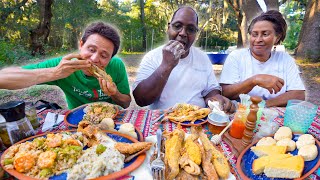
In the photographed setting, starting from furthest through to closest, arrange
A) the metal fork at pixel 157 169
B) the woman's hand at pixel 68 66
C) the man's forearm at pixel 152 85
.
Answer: the man's forearm at pixel 152 85, the woman's hand at pixel 68 66, the metal fork at pixel 157 169

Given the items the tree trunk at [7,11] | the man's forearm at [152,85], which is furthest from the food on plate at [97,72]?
the tree trunk at [7,11]

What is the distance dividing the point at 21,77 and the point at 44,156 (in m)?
1.00

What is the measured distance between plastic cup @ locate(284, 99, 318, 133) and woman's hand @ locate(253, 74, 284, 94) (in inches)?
16.7

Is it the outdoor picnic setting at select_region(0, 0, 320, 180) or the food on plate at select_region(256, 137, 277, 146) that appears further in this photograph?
the food on plate at select_region(256, 137, 277, 146)

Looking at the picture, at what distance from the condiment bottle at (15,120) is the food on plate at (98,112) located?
46 cm

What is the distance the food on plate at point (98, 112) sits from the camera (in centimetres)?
194

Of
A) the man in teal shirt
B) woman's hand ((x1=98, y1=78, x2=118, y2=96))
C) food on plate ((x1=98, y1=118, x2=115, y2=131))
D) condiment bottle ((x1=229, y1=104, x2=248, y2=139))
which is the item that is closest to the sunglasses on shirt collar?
the man in teal shirt

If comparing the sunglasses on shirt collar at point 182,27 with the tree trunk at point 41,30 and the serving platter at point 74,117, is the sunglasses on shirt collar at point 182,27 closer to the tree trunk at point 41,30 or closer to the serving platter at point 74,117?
the serving platter at point 74,117

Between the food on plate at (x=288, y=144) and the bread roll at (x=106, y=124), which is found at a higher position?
the bread roll at (x=106, y=124)

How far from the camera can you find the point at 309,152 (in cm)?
135

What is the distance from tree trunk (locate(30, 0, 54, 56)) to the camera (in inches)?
443

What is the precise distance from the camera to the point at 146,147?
4.54 feet

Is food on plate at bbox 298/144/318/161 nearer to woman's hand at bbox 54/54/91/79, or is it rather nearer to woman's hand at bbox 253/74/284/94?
woman's hand at bbox 253/74/284/94

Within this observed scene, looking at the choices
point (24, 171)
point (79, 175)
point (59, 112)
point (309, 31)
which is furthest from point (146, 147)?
point (309, 31)
